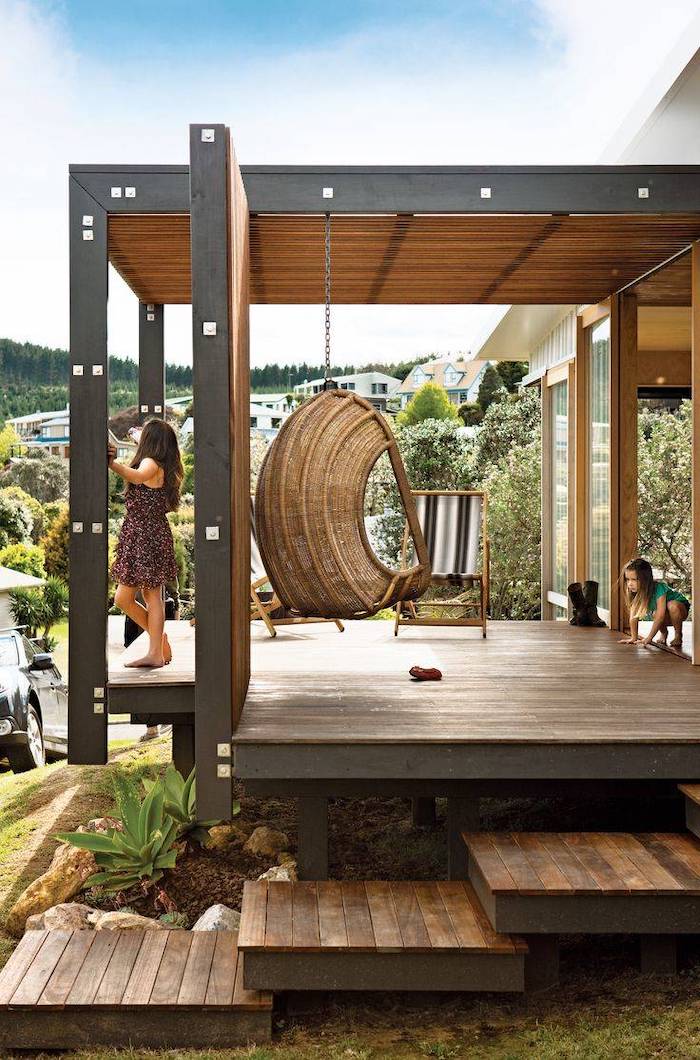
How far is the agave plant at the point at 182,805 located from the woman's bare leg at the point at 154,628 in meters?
0.57

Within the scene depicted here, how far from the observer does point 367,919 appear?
3.77 metres

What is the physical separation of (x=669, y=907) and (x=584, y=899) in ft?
0.95

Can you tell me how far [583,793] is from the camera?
186 inches

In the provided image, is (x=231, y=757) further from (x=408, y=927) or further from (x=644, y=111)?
(x=644, y=111)

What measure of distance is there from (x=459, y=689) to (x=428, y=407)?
68.7 feet

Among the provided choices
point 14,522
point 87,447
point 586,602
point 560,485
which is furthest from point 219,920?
point 14,522

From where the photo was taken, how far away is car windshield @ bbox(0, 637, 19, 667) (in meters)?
11.4

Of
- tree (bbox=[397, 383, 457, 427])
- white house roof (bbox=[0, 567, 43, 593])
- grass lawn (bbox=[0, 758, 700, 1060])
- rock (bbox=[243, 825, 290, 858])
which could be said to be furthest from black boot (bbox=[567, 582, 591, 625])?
tree (bbox=[397, 383, 457, 427])

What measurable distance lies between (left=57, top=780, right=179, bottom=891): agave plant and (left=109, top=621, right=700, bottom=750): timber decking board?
21.7 inches

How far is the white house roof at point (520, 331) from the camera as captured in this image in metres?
8.80

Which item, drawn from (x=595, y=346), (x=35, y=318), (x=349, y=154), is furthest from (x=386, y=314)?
(x=595, y=346)

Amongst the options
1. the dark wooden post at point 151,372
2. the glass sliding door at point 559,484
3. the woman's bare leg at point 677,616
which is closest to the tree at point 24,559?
the glass sliding door at point 559,484

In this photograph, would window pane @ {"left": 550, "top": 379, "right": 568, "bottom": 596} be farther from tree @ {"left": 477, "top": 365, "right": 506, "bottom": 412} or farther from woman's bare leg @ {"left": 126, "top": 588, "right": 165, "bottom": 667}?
tree @ {"left": 477, "top": 365, "right": 506, "bottom": 412}

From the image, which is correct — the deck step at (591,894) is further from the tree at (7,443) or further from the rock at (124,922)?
the tree at (7,443)
